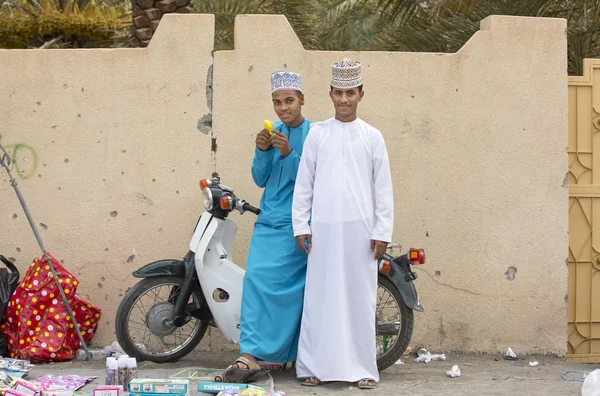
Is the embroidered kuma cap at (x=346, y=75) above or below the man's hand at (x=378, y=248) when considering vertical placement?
above

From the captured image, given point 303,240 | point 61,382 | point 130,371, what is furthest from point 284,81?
point 61,382

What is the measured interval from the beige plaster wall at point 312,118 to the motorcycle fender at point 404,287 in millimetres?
802

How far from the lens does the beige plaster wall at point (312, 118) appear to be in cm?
591

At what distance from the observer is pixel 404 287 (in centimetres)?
518

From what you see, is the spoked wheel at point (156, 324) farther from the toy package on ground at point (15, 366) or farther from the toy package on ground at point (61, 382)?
the toy package on ground at point (15, 366)

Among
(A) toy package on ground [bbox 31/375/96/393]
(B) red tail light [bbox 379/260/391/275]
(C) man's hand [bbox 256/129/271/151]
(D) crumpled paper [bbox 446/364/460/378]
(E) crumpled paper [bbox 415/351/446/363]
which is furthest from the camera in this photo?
(E) crumpled paper [bbox 415/351/446/363]

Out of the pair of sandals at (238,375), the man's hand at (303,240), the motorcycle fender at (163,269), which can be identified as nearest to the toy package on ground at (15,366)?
the motorcycle fender at (163,269)

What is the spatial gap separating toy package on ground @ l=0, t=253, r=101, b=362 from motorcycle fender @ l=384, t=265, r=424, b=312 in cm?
203

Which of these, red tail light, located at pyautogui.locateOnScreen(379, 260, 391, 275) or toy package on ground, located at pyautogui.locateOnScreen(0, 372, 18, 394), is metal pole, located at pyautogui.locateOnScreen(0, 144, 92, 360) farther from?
red tail light, located at pyautogui.locateOnScreen(379, 260, 391, 275)

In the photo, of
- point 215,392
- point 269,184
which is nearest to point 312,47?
point 269,184

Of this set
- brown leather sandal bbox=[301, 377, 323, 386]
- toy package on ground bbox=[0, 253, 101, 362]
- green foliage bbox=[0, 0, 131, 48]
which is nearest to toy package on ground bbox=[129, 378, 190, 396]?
brown leather sandal bbox=[301, 377, 323, 386]

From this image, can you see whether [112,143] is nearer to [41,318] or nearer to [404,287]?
[41,318]

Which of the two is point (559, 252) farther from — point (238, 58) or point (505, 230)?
point (238, 58)

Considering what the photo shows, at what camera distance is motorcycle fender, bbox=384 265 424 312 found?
16.9 feet
